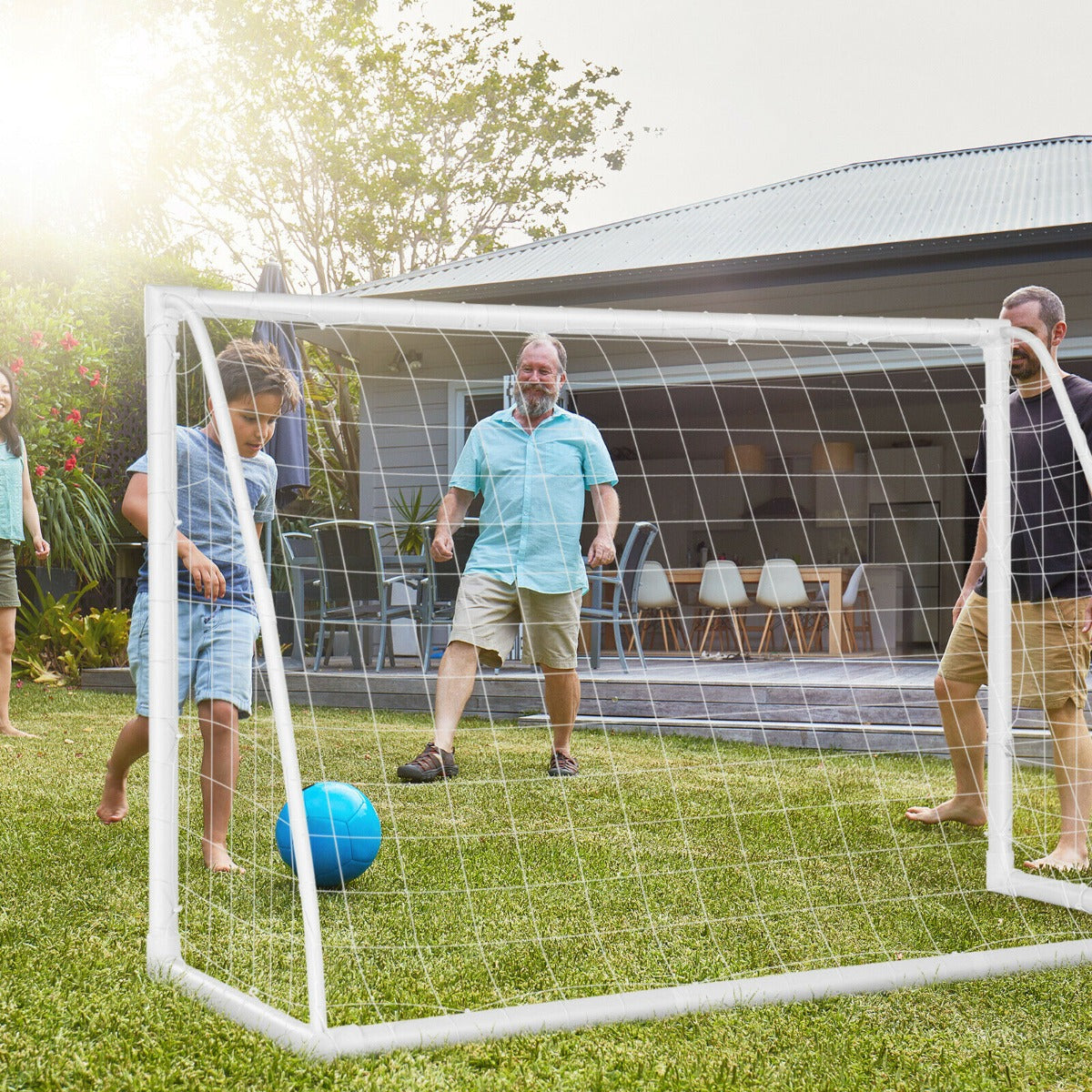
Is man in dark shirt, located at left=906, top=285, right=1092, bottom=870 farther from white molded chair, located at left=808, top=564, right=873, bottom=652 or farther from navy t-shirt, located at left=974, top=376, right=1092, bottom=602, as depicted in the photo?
white molded chair, located at left=808, top=564, right=873, bottom=652

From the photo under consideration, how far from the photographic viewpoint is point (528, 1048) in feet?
6.77

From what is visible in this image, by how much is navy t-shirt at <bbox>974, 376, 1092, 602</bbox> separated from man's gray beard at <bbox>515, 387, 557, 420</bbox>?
5.74 ft

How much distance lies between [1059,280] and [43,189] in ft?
47.9

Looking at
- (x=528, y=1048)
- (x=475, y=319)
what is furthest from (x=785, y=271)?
(x=528, y=1048)

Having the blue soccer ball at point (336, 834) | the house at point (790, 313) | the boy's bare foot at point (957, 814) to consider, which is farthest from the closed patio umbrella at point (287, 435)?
the boy's bare foot at point (957, 814)

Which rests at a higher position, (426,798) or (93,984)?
(93,984)

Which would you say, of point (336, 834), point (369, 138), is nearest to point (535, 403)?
point (336, 834)

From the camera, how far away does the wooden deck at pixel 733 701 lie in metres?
5.88

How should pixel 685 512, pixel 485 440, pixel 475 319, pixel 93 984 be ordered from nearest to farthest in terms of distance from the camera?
pixel 93 984 → pixel 475 319 → pixel 485 440 → pixel 685 512

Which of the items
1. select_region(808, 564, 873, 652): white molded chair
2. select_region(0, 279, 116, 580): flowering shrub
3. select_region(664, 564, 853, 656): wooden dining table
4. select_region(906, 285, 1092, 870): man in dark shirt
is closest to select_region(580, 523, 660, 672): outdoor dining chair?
select_region(664, 564, 853, 656): wooden dining table

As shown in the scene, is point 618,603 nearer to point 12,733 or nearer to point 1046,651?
point 12,733

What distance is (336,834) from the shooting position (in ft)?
9.73

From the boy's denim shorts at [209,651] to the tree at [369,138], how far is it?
1584 centimetres

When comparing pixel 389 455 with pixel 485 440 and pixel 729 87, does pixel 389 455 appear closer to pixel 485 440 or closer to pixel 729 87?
pixel 485 440
